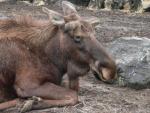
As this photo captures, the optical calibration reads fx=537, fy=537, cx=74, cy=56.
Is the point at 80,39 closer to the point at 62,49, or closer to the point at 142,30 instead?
the point at 62,49

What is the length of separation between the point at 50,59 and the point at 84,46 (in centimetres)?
60

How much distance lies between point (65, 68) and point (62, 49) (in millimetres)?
295

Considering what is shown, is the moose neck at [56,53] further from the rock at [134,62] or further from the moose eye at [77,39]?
the rock at [134,62]

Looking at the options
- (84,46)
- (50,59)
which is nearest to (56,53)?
(50,59)

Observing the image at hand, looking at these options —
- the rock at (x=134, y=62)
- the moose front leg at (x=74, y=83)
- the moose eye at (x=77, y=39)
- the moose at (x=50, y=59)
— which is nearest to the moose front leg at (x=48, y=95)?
the moose at (x=50, y=59)

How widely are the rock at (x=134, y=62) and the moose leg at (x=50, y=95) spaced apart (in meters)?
1.53

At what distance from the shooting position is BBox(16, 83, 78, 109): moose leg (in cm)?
729

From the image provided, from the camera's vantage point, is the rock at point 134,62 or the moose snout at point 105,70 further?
the rock at point 134,62

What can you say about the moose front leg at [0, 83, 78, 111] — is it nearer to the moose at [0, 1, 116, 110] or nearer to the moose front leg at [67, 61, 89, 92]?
the moose at [0, 1, 116, 110]

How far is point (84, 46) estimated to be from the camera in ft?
24.0

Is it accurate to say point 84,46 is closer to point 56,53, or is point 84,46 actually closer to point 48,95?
point 56,53

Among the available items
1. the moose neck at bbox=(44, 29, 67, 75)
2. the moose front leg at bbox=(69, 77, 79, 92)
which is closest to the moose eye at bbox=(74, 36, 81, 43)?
the moose neck at bbox=(44, 29, 67, 75)

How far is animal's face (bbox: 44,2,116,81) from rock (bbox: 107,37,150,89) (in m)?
1.35

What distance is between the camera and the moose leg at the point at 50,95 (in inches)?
287
